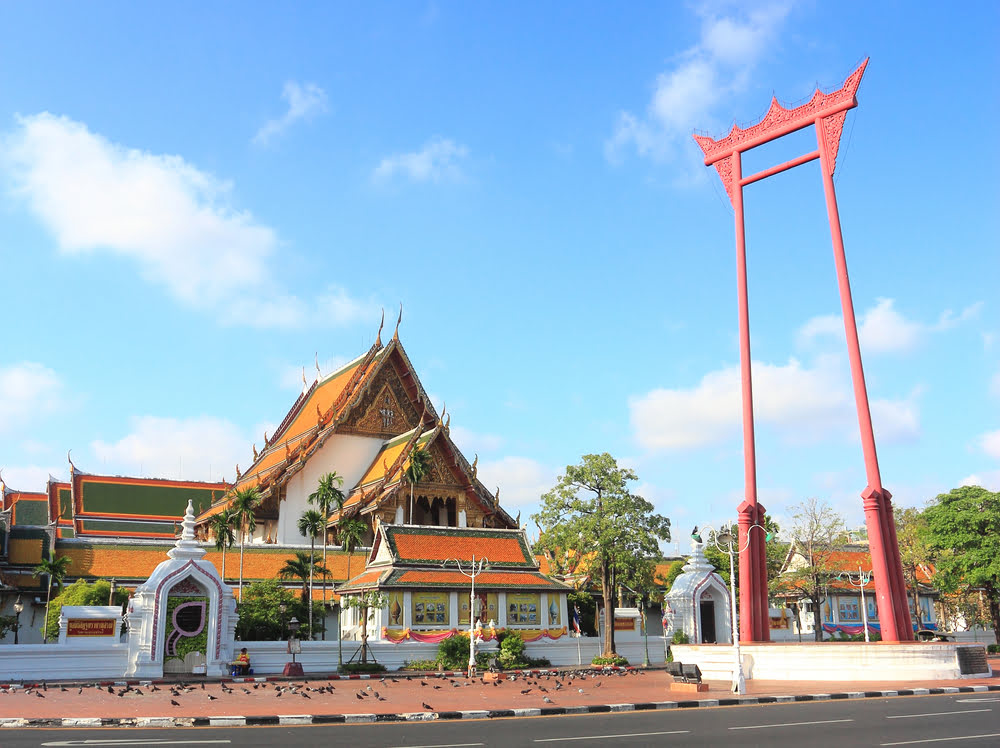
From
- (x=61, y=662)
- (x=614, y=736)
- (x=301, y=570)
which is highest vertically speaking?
(x=301, y=570)

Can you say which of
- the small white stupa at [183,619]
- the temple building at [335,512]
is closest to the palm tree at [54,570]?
the temple building at [335,512]

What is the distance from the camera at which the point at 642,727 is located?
12.7 m

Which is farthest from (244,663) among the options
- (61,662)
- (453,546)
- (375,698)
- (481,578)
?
(375,698)

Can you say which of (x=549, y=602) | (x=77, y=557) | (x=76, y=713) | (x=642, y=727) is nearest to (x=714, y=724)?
(x=642, y=727)

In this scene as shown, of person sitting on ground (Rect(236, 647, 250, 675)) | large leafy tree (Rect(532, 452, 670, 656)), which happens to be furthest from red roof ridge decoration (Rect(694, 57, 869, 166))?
person sitting on ground (Rect(236, 647, 250, 675))

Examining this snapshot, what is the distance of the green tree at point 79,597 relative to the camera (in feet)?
97.7

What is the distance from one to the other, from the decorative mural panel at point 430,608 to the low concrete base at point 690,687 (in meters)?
12.0

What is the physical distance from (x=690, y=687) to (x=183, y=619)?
584 inches

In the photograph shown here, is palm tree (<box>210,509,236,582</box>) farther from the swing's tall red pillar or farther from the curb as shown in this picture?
the curb

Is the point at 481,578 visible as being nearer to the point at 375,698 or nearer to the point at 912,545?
the point at 375,698

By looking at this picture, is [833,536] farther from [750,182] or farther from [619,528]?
[750,182]

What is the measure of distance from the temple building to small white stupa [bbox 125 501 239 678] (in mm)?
5499

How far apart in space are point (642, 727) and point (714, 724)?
115cm

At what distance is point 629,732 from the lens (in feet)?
39.6
